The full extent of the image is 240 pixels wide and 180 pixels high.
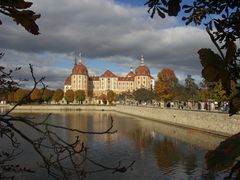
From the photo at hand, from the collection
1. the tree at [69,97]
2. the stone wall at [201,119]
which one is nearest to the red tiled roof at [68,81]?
the tree at [69,97]

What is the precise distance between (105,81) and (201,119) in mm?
105338

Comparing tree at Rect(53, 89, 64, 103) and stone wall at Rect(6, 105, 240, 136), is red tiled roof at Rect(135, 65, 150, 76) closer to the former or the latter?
tree at Rect(53, 89, 64, 103)

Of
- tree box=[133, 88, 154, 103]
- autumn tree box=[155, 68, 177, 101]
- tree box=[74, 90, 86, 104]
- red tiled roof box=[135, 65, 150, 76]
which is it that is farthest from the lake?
red tiled roof box=[135, 65, 150, 76]

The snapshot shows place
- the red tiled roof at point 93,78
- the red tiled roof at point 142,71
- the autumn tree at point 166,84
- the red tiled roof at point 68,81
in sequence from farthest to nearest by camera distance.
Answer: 1. the red tiled roof at point 93,78
2. the red tiled roof at point 68,81
3. the red tiled roof at point 142,71
4. the autumn tree at point 166,84

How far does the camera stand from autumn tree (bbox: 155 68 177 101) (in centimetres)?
6269

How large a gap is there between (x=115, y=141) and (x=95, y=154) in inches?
237

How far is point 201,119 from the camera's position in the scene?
32469 millimetres

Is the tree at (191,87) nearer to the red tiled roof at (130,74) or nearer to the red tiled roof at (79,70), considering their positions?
the red tiled roof at (79,70)

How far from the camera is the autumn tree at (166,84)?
62.7 metres

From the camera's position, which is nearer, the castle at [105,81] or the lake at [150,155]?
the lake at [150,155]

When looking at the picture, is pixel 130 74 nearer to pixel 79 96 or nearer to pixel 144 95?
pixel 79 96

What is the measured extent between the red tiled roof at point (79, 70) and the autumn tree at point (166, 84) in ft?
220

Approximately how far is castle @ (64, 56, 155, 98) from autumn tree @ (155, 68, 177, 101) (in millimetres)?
62761

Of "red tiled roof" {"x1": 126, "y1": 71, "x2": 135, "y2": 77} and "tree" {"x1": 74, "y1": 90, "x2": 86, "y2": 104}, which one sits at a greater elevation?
"red tiled roof" {"x1": 126, "y1": 71, "x2": 135, "y2": 77}
